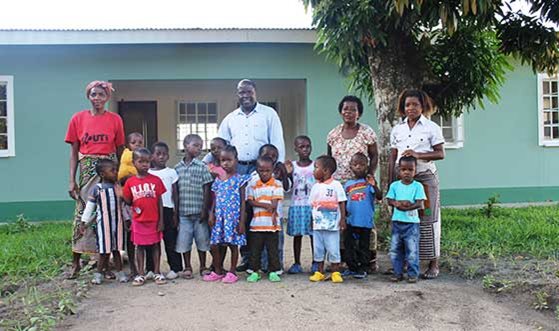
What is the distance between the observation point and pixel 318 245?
4.63 meters

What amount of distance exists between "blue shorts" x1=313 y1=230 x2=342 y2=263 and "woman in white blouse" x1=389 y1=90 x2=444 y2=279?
0.77 meters

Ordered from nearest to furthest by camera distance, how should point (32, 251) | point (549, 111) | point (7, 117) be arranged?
point (32, 251)
point (7, 117)
point (549, 111)

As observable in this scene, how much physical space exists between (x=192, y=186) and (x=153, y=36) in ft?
17.1

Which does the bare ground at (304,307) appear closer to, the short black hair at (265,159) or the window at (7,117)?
the short black hair at (265,159)

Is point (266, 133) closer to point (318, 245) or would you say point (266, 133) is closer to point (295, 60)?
point (318, 245)

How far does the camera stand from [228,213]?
4.55 m

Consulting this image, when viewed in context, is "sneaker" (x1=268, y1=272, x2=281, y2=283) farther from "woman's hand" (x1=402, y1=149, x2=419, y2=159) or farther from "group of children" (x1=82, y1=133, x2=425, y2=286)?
"woman's hand" (x1=402, y1=149, x2=419, y2=159)

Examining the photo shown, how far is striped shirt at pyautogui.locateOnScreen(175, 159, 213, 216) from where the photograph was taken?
4652 millimetres

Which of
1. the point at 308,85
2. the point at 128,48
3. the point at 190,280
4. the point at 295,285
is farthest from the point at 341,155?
the point at 128,48

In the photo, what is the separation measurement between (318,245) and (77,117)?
8.34ft

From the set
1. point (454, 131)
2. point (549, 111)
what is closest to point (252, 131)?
point (454, 131)

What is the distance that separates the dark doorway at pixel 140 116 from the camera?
12.4 metres

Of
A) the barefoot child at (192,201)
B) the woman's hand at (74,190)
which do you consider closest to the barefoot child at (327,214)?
the barefoot child at (192,201)

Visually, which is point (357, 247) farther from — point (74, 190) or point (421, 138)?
point (74, 190)
